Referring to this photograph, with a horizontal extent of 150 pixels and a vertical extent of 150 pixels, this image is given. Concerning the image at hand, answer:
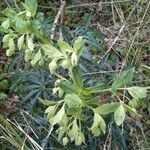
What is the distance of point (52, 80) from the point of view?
167 cm

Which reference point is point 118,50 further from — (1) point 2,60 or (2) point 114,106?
(2) point 114,106

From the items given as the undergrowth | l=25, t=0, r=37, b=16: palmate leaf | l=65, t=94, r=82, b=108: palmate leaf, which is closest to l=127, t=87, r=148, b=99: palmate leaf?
the undergrowth

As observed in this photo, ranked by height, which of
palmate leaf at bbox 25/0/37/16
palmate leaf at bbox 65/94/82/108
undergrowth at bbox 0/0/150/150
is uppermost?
palmate leaf at bbox 25/0/37/16

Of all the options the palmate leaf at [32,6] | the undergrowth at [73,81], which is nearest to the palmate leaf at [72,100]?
the undergrowth at [73,81]

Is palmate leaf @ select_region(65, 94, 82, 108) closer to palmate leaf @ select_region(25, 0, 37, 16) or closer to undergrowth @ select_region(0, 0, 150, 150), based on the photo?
undergrowth @ select_region(0, 0, 150, 150)

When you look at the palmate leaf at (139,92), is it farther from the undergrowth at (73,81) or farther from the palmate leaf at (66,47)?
the palmate leaf at (66,47)

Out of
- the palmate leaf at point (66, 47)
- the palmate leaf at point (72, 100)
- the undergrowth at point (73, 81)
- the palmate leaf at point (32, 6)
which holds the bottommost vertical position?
the undergrowth at point (73, 81)

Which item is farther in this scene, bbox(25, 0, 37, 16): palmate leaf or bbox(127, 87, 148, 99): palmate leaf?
bbox(25, 0, 37, 16): palmate leaf

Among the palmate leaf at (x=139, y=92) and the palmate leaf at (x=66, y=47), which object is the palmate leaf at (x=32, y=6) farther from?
the palmate leaf at (x=139, y=92)

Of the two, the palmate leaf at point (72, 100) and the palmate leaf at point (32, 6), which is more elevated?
the palmate leaf at point (32, 6)

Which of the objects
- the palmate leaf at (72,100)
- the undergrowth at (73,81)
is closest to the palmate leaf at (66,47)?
the undergrowth at (73,81)

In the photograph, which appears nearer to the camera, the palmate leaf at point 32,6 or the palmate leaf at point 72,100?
the palmate leaf at point 72,100

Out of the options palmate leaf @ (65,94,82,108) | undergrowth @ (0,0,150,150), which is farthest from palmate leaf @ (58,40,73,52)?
palmate leaf @ (65,94,82,108)

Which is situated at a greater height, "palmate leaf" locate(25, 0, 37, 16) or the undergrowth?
"palmate leaf" locate(25, 0, 37, 16)
